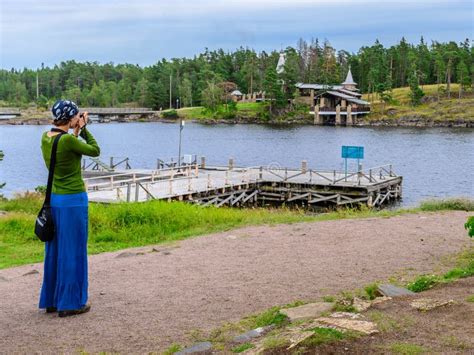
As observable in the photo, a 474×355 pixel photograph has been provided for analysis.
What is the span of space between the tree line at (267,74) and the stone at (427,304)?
367ft

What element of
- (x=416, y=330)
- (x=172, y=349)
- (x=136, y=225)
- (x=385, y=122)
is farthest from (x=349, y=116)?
(x=172, y=349)

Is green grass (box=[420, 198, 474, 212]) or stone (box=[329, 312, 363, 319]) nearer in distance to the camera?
stone (box=[329, 312, 363, 319])

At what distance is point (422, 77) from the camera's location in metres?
134

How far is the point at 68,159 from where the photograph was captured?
295 inches

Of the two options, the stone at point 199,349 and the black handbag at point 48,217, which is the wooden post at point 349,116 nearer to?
the black handbag at point 48,217

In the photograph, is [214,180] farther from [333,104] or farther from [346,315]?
[333,104]

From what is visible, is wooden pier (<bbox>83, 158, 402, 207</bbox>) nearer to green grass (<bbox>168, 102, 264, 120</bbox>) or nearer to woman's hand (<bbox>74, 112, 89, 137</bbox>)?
woman's hand (<bbox>74, 112, 89, 137</bbox>)

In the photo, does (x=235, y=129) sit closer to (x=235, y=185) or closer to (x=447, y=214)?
(x=235, y=185)

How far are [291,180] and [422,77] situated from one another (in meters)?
106

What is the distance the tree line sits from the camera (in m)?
127

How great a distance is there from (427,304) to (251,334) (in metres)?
1.93

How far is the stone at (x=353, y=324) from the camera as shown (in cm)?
609

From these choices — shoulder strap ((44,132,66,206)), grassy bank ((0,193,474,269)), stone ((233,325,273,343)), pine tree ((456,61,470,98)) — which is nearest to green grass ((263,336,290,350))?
stone ((233,325,273,343))

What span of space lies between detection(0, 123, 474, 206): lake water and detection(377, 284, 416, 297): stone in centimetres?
2859
